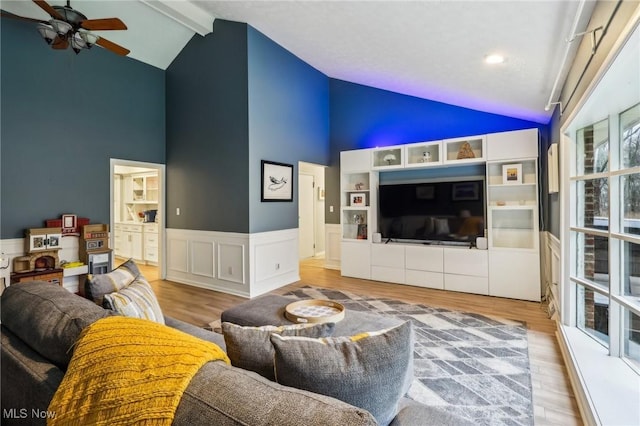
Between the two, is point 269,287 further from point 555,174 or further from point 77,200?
point 555,174

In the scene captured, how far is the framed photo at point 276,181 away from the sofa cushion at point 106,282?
269 cm

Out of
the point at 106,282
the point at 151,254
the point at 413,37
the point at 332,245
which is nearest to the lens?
the point at 106,282

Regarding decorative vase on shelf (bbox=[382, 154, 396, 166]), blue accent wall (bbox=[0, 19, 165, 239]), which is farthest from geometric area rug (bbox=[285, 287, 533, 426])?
blue accent wall (bbox=[0, 19, 165, 239])

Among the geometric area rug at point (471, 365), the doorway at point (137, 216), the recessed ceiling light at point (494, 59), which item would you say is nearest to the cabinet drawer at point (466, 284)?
the geometric area rug at point (471, 365)

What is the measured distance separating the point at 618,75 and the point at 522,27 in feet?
2.40

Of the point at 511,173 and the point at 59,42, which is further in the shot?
the point at 511,173

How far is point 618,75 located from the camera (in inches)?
62.8

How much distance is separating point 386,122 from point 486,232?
2444 mm

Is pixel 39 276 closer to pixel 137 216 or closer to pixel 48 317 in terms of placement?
pixel 48 317

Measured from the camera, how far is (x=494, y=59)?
2.57 m

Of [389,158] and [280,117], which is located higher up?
[280,117]

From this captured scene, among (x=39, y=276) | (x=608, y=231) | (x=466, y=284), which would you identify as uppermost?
(x=608, y=231)

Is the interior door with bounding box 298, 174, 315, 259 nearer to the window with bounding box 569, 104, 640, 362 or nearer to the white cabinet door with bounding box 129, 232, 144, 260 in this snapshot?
the white cabinet door with bounding box 129, 232, 144, 260

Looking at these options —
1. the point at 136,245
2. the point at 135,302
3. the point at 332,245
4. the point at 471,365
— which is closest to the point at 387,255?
the point at 332,245
